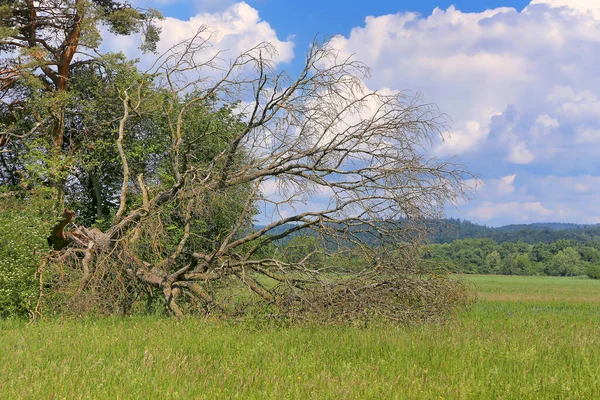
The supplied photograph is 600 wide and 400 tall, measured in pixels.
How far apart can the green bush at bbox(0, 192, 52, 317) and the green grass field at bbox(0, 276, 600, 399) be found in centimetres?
171

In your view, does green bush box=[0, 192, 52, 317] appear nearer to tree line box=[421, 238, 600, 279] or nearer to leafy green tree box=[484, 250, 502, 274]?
tree line box=[421, 238, 600, 279]

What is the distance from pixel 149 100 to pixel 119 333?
11567mm

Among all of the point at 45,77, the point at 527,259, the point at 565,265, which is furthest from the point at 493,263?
the point at 45,77

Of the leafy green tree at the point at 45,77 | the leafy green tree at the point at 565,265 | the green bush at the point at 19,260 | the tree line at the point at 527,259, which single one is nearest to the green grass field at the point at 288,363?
the green bush at the point at 19,260

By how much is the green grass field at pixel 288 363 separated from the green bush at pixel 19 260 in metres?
1.71

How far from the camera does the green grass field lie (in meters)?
6.29

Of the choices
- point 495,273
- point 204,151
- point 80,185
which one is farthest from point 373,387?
point 495,273

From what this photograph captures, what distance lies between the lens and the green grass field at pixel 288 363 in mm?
6293

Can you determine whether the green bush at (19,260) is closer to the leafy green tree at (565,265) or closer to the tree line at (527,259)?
the tree line at (527,259)

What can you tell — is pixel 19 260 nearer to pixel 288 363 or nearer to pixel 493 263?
pixel 288 363

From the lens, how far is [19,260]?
12633 mm

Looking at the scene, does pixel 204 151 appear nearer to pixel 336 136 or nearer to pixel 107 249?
pixel 107 249

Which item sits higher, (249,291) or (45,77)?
(45,77)

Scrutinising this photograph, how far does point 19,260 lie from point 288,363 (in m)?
8.20
